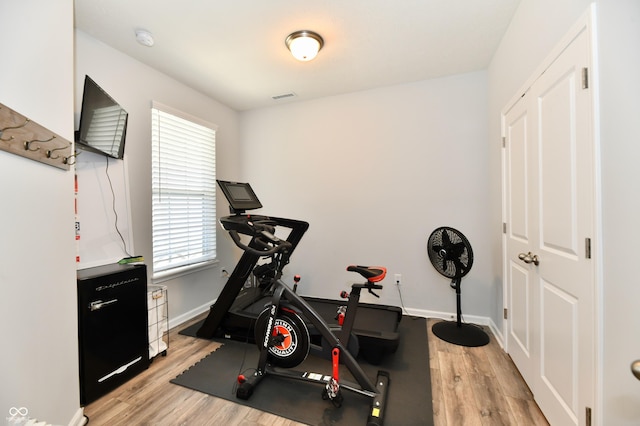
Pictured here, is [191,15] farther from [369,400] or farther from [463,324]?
[463,324]

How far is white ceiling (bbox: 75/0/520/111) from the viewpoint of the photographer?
6.51ft

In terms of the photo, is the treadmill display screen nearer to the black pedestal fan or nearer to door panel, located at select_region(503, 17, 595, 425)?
the black pedestal fan

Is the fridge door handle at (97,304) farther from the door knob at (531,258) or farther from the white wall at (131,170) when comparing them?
the door knob at (531,258)

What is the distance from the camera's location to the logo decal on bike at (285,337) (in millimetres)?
1891

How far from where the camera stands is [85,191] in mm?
2195

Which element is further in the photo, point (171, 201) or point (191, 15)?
point (171, 201)

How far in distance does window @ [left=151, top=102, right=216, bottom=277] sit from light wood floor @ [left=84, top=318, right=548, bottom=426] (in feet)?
3.95

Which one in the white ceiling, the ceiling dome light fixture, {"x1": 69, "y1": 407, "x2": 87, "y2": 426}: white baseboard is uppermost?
the white ceiling

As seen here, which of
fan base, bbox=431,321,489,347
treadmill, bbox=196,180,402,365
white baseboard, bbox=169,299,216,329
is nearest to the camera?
treadmill, bbox=196,180,402,365

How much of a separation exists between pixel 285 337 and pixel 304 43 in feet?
7.80

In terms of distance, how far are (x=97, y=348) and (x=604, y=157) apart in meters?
3.03

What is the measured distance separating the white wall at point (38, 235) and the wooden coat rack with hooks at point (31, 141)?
4 cm

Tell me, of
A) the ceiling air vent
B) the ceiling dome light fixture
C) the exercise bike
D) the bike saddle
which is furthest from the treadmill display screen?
the ceiling air vent

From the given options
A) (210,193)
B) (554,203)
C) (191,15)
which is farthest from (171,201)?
(554,203)
